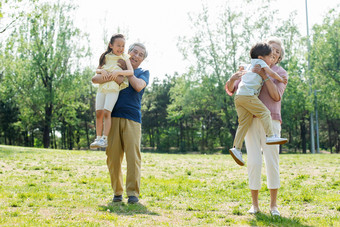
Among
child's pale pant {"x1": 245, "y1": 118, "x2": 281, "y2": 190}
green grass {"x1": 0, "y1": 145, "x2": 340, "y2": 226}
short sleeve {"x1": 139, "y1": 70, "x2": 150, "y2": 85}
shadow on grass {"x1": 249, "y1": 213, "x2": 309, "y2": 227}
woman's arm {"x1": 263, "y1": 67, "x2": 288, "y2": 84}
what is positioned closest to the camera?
shadow on grass {"x1": 249, "y1": 213, "x2": 309, "y2": 227}

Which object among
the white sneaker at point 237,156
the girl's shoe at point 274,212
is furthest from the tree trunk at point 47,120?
the girl's shoe at point 274,212

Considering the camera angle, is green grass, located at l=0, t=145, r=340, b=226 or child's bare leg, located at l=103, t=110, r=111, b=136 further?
child's bare leg, located at l=103, t=110, r=111, b=136

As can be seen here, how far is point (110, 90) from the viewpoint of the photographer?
16.6 ft

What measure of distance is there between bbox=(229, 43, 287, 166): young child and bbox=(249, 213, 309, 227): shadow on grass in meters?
0.72

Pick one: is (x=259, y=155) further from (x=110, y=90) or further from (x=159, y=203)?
(x=110, y=90)

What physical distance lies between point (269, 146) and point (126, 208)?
2.16m

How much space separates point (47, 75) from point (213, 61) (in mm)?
14906

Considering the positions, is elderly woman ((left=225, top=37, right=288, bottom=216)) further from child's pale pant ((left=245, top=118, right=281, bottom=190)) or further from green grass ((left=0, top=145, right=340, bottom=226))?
green grass ((left=0, top=145, right=340, bottom=226))

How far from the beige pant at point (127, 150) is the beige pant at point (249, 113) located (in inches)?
64.6

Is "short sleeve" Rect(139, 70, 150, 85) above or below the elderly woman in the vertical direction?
above

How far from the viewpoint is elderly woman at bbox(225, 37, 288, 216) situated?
4434mm

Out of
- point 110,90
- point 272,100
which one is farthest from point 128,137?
point 272,100

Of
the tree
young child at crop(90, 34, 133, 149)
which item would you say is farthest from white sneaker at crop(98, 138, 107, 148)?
the tree

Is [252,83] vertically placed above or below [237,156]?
above
